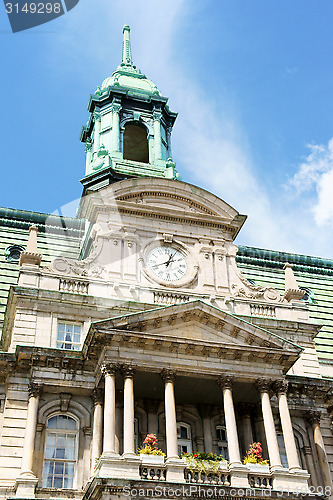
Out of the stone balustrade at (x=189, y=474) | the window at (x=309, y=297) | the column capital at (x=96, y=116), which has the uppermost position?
the column capital at (x=96, y=116)

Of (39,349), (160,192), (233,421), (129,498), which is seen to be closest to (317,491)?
(233,421)

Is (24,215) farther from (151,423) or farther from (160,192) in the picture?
(151,423)

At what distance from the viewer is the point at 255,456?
2948cm

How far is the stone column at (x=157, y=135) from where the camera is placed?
4547 cm

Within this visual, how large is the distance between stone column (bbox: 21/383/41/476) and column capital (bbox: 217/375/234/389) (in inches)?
292

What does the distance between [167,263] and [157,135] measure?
12.8 m

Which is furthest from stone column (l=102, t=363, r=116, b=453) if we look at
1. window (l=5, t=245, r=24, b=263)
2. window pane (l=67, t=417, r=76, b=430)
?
window (l=5, t=245, r=24, b=263)

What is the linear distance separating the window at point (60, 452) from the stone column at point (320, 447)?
35.6 ft

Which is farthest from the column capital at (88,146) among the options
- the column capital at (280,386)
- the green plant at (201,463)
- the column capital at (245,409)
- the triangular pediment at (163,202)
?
the green plant at (201,463)

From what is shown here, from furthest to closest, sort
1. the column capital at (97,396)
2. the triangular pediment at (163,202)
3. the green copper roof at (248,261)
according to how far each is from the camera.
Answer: the green copper roof at (248,261), the triangular pediment at (163,202), the column capital at (97,396)

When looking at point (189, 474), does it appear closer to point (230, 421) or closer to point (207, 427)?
point (230, 421)

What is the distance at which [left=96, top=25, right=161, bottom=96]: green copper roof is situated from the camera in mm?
49659

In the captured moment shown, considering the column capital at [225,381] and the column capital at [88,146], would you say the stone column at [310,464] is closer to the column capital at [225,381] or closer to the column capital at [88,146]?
the column capital at [225,381]

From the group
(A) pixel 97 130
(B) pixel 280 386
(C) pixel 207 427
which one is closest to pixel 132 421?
(C) pixel 207 427
